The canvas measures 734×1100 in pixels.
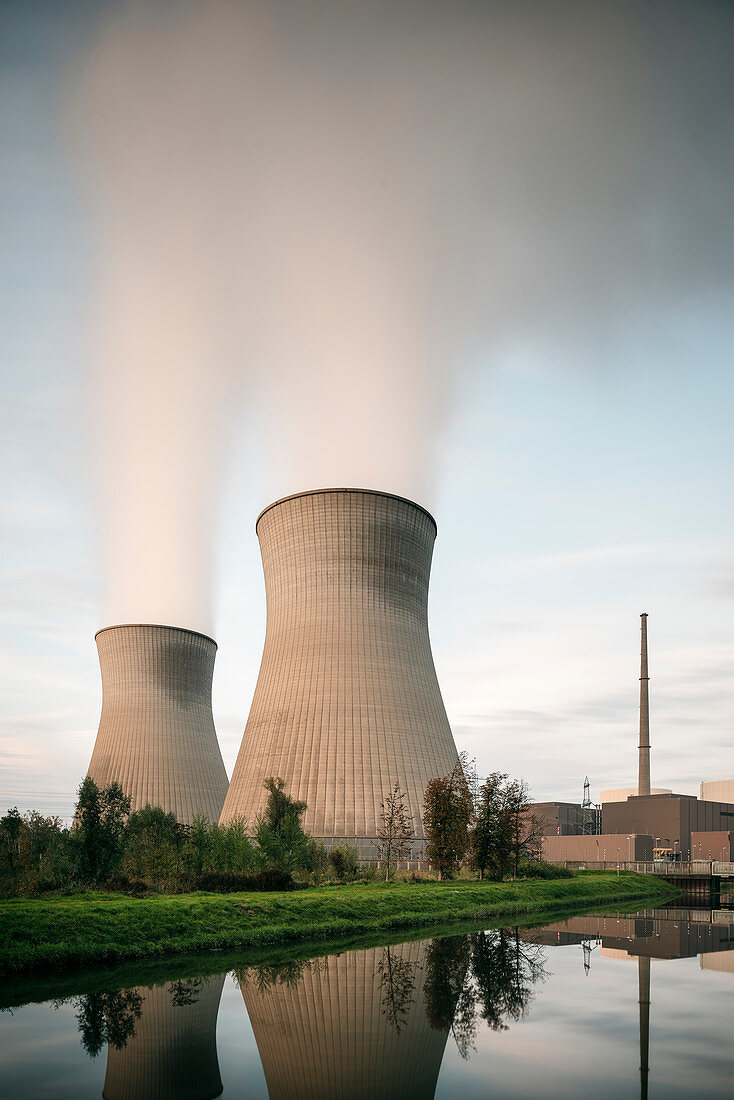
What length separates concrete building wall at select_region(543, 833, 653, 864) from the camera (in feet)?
131

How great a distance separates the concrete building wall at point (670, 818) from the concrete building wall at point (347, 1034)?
3984 centimetres

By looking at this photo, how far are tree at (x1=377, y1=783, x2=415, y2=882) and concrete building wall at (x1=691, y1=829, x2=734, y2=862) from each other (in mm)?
27740

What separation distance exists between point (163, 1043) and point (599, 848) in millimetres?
39543

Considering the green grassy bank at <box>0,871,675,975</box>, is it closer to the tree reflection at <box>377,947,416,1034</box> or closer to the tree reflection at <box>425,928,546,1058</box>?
the tree reflection at <box>425,928,546,1058</box>

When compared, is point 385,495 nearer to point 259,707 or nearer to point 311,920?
point 259,707

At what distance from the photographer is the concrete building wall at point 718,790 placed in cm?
5559

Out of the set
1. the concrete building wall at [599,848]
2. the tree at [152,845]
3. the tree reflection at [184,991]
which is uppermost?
the tree reflection at [184,991]

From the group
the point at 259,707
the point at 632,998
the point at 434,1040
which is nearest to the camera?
the point at 434,1040

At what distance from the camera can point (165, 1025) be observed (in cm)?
651

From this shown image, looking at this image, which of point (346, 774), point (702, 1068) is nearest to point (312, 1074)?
point (702, 1068)

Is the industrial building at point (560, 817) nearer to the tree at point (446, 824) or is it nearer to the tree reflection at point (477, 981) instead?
the tree at point (446, 824)

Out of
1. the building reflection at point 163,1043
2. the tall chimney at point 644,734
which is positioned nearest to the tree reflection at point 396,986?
the building reflection at point 163,1043

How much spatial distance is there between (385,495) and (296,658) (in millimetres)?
5028

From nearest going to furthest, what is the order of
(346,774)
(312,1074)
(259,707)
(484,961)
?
(312,1074) → (484,961) → (346,774) → (259,707)
